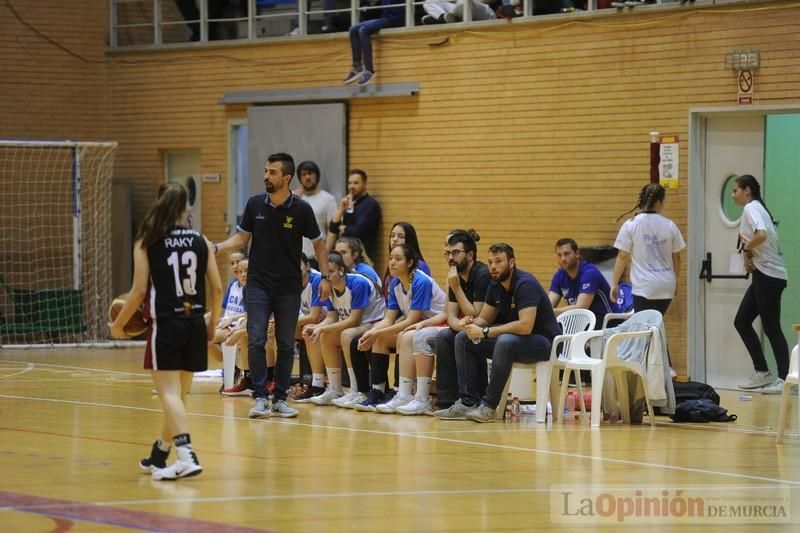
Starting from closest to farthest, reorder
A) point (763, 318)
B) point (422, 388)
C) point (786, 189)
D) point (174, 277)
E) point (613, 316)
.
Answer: point (174, 277)
point (422, 388)
point (613, 316)
point (763, 318)
point (786, 189)

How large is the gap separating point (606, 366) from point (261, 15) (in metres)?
8.88

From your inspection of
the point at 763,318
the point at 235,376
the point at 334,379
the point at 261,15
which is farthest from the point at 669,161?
the point at 261,15

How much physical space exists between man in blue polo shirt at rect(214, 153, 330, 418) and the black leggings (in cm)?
464

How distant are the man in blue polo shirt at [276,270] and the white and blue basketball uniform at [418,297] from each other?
3.02ft

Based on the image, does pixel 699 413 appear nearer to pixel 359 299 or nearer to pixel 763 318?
pixel 763 318

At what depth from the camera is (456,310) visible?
428 inches

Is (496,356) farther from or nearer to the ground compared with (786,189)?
nearer to the ground

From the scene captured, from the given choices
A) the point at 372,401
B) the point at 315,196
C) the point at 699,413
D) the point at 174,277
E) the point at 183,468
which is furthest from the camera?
the point at 315,196

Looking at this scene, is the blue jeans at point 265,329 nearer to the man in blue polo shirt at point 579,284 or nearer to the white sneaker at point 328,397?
the white sneaker at point 328,397

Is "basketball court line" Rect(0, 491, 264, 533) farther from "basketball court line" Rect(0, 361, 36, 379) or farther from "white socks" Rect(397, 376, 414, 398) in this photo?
"basketball court line" Rect(0, 361, 36, 379)

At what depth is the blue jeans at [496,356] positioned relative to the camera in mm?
10344

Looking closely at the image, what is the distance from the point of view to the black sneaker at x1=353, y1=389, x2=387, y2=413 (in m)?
11.2

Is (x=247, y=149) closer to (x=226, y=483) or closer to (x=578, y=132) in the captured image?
(x=578, y=132)

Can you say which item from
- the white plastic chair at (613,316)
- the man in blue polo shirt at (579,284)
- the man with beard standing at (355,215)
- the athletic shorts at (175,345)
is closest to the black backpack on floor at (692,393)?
the white plastic chair at (613,316)
